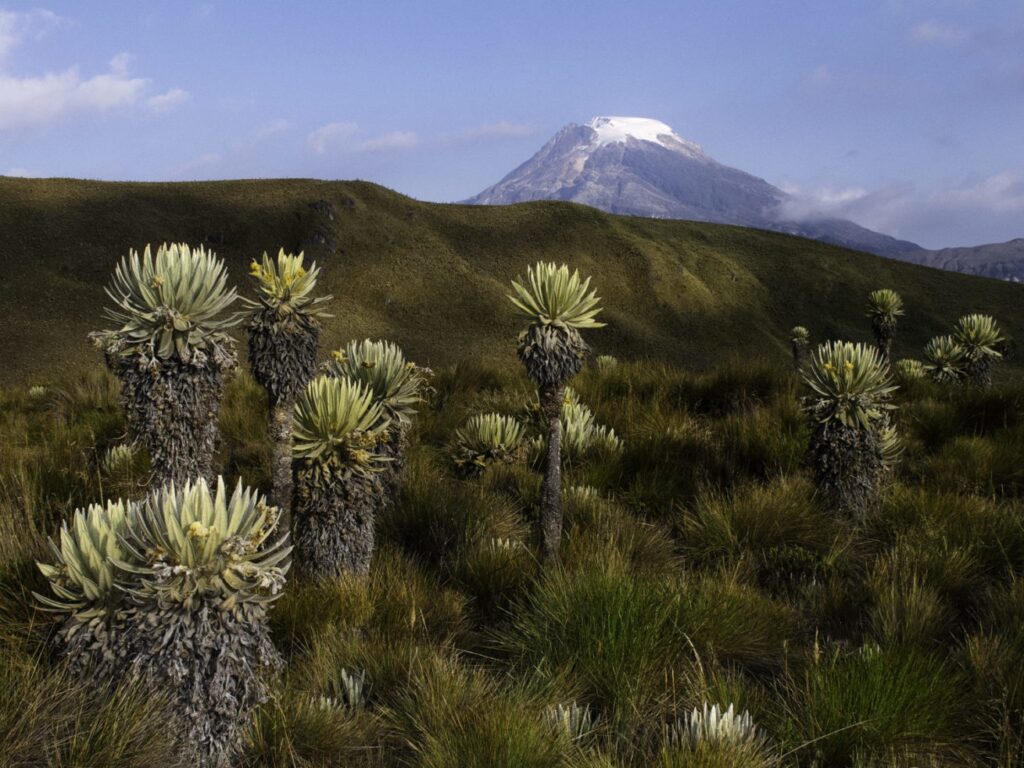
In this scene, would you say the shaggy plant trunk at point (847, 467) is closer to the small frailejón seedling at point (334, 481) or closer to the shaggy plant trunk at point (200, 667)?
the small frailejón seedling at point (334, 481)

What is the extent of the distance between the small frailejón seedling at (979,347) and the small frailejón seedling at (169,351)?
9.53 m

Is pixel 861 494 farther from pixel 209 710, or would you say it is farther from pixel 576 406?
pixel 209 710

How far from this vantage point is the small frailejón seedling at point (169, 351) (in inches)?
167

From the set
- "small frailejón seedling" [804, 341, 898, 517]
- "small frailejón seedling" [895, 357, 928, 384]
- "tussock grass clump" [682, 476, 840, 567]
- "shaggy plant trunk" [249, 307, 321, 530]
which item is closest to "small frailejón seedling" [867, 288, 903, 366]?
"small frailejón seedling" [895, 357, 928, 384]

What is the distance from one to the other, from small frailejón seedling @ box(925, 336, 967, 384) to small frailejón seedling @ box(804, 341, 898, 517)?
5130 millimetres

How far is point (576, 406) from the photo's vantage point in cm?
770

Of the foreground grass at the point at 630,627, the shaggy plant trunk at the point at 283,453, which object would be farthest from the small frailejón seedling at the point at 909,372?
the shaggy plant trunk at the point at 283,453

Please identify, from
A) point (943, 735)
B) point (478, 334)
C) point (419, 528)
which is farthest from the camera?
point (478, 334)

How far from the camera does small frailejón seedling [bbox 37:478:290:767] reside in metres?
2.77

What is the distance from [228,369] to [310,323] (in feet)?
1.83

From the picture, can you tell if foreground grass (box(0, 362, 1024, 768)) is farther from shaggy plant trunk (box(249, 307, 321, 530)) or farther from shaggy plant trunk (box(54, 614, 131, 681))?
shaggy plant trunk (box(249, 307, 321, 530))

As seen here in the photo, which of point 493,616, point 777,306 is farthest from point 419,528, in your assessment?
point 777,306

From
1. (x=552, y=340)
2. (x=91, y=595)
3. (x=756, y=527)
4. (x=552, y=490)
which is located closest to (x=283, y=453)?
(x=91, y=595)

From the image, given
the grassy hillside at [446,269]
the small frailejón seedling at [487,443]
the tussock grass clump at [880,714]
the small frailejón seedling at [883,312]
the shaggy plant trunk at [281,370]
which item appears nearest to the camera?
the tussock grass clump at [880,714]
